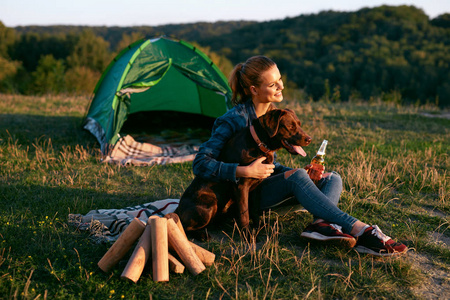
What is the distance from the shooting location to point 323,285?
2.47 m

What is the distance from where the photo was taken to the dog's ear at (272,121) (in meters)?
2.78

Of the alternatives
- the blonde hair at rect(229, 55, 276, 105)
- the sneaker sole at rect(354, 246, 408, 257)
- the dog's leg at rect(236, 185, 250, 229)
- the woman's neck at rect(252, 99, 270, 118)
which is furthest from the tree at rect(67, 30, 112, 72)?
the sneaker sole at rect(354, 246, 408, 257)

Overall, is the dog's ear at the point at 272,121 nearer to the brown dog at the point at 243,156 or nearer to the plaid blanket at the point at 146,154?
the brown dog at the point at 243,156

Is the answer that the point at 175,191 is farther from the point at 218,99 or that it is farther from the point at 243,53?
the point at 243,53

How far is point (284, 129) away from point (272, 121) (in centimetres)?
11

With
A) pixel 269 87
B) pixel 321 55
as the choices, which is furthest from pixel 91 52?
pixel 269 87

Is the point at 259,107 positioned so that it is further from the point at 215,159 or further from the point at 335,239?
the point at 335,239

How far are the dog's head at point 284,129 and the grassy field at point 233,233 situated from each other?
2.45 ft

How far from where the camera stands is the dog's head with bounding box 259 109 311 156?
2.79m

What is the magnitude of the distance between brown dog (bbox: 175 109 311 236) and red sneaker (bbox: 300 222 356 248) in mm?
540

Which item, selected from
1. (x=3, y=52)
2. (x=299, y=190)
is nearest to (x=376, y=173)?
(x=299, y=190)

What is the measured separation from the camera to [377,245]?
274cm

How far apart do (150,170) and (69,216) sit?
1919 mm

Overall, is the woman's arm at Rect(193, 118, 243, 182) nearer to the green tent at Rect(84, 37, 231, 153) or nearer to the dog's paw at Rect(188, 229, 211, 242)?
the dog's paw at Rect(188, 229, 211, 242)
